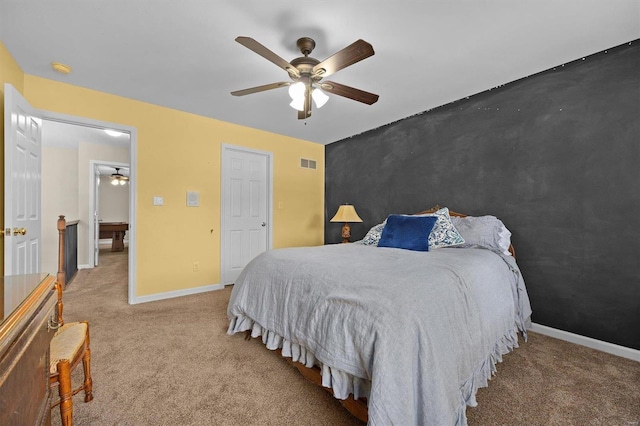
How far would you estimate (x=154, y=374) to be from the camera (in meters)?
1.79

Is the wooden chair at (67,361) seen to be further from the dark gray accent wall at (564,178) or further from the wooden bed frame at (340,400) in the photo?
the dark gray accent wall at (564,178)

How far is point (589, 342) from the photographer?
218cm

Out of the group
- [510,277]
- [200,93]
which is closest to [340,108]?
[200,93]

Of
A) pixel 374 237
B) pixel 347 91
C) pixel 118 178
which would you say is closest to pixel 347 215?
pixel 374 237

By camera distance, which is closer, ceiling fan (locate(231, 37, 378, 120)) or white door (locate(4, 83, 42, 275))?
ceiling fan (locate(231, 37, 378, 120))

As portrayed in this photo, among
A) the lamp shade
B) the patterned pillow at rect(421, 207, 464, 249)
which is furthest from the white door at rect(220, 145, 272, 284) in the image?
the patterned pillow at rect(421, 207, 464, 249)

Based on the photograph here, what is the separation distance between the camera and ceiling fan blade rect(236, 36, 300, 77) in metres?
1.53

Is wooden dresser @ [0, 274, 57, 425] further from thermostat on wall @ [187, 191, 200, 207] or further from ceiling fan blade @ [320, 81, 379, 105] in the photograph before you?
thermostat on wall @ [187, 191, 200, 207]

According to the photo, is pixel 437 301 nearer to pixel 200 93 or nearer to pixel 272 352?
pixel 272 352

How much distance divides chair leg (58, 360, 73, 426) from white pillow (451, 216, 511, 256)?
9.09 feet

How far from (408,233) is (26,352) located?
2.51 metres

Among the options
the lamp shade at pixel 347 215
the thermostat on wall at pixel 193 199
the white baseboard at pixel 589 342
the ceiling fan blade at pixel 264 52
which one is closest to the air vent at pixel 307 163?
the lamp shade at pixel 347 215

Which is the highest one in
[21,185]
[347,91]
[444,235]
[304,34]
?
[304,34]

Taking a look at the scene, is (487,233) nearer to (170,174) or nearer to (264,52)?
(264,52)
